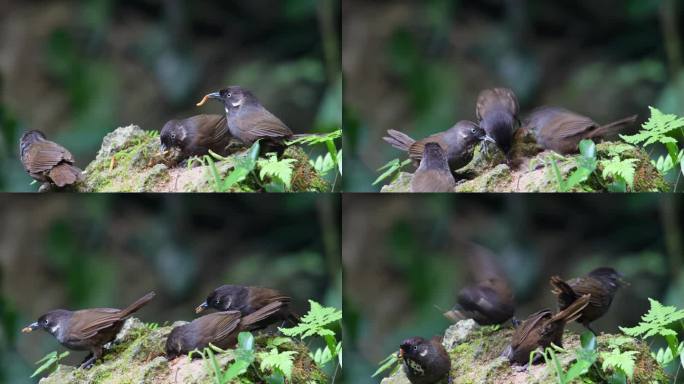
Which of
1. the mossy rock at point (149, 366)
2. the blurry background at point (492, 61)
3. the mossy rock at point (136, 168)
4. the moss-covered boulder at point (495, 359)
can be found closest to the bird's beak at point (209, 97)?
the mossy rock at point (136, 168)

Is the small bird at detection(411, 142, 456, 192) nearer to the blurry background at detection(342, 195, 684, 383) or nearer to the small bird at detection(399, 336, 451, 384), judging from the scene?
the blurry background at detection(342, 195, 684, 383)

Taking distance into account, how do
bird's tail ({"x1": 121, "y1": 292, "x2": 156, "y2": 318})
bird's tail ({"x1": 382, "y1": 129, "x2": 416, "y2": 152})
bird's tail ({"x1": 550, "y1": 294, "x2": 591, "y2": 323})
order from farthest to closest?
bird's tail ({"x1": 382, "y1": 129, "x2": 416, "y2": 152}), bird's tail ({"x1": 121, "y1": 292, "x2": 156, "y2": 318}), bird's tail ({"x1": 550, "y1": 294, "x2": 591, "y2": 323})

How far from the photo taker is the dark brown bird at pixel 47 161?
10.8 ft

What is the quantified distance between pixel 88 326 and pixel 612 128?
6.95ft

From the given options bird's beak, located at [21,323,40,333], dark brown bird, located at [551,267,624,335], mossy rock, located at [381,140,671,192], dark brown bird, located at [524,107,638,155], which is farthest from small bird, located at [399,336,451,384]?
bird's beak, located at [21,323,40,333]

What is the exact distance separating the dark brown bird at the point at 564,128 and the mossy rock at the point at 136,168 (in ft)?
2.98

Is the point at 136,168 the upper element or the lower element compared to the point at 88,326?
upper

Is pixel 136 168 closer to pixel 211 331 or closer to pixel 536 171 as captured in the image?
pixel 211 331

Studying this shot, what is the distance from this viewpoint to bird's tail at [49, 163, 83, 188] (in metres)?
3.31

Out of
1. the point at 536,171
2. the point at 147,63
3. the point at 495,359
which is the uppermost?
the point at 147,63

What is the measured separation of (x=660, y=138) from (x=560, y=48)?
508mm

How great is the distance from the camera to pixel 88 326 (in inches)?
128

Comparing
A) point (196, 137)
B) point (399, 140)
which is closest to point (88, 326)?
point (196, 137)

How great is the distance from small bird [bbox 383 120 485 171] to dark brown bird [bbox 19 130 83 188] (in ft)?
4.31
